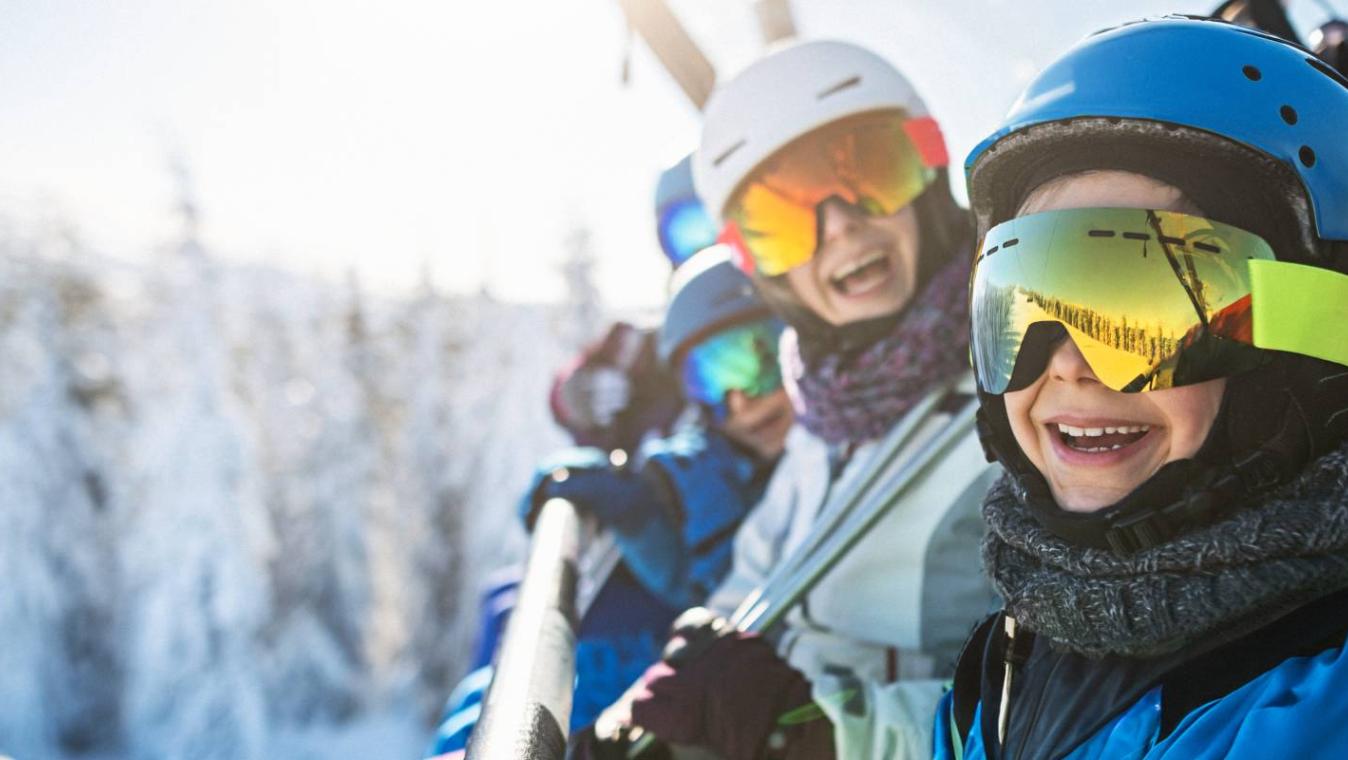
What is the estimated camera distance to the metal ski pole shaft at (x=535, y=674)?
150 cm

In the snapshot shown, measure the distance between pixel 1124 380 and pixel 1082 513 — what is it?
216 millimetres

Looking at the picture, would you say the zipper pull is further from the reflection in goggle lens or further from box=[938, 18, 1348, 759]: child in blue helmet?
the reflection in goggle lens

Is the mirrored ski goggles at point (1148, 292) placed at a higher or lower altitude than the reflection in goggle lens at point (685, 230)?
lower

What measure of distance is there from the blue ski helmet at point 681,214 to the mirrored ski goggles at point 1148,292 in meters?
3.91

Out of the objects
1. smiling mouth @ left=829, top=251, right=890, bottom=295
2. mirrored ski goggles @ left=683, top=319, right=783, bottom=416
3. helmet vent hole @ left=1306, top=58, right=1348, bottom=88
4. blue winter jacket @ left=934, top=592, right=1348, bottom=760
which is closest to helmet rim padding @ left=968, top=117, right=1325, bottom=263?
helmet vent hole @ left=1306, top=58, right=1348, bottom=88

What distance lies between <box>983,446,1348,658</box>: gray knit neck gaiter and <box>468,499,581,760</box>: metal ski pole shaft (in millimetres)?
861

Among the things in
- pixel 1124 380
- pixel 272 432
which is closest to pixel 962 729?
pixel 1124 380

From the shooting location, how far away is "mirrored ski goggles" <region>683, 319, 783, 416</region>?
13.3 feet

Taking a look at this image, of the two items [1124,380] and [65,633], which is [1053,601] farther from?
[65,633]

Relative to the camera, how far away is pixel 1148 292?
127 centimetres

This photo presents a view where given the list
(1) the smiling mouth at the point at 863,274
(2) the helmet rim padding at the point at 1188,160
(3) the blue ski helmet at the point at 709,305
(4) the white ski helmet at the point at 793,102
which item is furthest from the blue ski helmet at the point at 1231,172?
(3) the blue ski helmet at the point at 709,305

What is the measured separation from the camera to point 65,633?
20.4m

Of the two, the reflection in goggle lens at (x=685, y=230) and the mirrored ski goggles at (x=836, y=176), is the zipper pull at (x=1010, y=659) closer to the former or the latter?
the mirrored ski goggles at (x=836, y=176)

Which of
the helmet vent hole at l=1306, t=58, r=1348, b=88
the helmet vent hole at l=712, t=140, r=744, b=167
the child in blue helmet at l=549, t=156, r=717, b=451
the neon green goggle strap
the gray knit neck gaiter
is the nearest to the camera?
the gray knit neck gaiter
